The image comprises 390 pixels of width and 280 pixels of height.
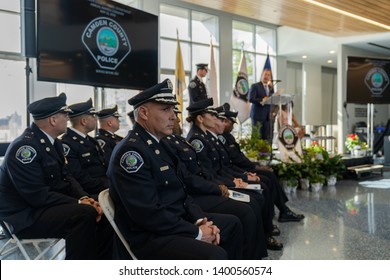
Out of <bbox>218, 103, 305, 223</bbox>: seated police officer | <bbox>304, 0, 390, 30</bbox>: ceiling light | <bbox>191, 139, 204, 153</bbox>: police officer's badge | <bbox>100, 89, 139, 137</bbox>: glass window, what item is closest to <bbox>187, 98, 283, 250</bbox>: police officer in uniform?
<bbox>191, 139, 204, 153</bbox>: police officer's badge

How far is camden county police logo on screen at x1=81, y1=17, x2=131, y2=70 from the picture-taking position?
4.14m

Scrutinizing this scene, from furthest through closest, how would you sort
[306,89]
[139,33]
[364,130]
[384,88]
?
1. [306,89]
2. [364,130]
3. [384,88]
4. [139,33]

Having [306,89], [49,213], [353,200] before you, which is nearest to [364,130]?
[306,89]

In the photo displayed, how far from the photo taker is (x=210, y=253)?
1720mm

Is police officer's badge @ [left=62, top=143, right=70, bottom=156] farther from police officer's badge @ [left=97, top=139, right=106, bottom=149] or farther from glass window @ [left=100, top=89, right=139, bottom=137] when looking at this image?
glass window @ [left=100, top=89, right=139, bottom=137]

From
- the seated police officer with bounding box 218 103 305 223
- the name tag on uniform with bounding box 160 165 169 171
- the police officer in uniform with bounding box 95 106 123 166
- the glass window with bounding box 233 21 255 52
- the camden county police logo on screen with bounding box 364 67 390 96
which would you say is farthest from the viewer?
the glass window with bounding box 233 21 255 52

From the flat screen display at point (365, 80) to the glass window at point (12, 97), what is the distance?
699cm

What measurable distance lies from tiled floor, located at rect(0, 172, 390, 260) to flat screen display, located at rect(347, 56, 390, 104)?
3.72m

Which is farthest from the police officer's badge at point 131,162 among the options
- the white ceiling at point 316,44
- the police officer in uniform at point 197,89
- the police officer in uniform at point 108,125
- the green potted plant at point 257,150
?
the white ceiling at point 316,44

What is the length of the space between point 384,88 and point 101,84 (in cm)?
749

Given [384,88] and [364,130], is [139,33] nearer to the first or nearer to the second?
[384,88]

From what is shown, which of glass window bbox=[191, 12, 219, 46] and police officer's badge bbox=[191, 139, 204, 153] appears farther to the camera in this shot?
glass window bbox=[191, 12, 219, 46]


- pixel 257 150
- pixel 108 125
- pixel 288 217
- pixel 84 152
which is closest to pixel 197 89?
pixel 257 150

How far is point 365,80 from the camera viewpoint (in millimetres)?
8859
